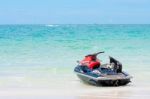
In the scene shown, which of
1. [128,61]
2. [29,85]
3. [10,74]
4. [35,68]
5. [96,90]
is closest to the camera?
[96,90]

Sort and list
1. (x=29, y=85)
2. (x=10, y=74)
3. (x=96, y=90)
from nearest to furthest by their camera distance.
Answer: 1. (x=96, y=90)
2. (x=29, y=85)
3. (x=10, y=74)

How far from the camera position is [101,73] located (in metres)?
16.0

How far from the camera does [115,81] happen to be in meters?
15.8

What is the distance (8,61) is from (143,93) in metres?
10.3

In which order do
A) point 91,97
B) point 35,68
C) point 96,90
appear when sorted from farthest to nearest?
point 35,68 < point 96,90 < point 91,97

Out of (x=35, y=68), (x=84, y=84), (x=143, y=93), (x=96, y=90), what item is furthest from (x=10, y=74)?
(x=143, y=93)

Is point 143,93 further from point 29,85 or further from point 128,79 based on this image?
point 29,85

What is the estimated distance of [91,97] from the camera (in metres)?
14.2

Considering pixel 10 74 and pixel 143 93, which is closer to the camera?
pixel 143 93

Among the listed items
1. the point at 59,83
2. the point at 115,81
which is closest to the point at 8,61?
the point at 59,83

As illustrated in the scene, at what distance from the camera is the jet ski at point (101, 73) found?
1581 centimetres

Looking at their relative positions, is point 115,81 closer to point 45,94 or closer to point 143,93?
point 143,93

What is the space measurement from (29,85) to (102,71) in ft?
7.28

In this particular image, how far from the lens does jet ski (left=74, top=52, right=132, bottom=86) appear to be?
15812 millimetres
